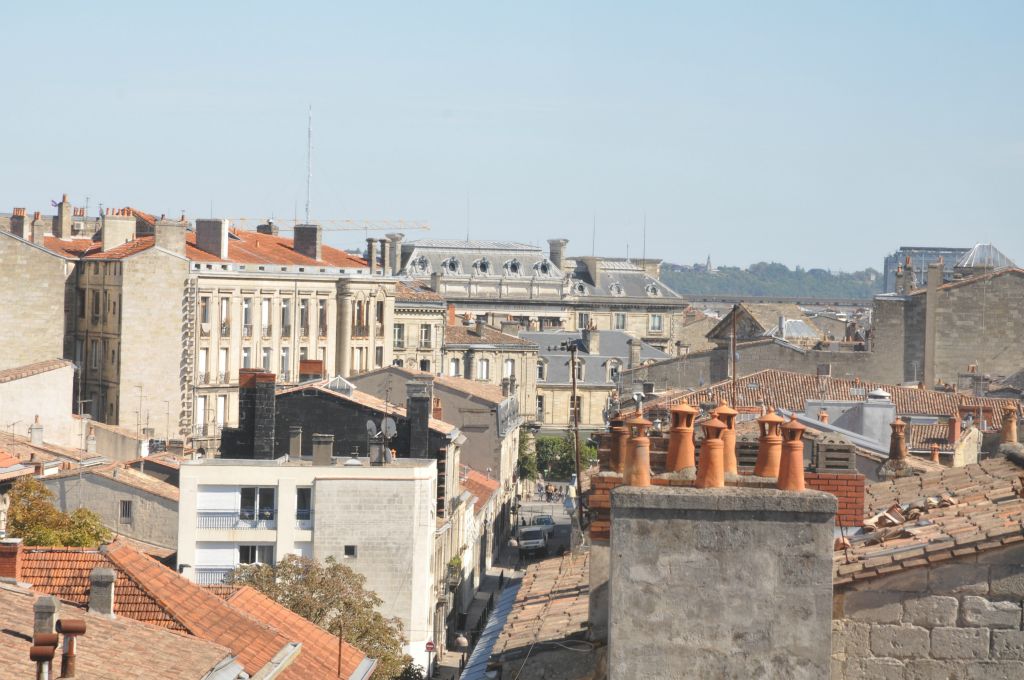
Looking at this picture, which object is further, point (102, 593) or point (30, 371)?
point (30, 371)

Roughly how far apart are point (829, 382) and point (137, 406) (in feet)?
116

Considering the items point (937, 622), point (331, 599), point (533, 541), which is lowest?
point (533, 541)

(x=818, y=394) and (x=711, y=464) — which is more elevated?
(x=711, y=464)

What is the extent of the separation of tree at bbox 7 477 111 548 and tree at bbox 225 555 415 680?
369 cm

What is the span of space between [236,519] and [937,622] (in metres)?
34.7

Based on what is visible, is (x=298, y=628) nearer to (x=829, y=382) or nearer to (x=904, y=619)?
(x=904, y=619)

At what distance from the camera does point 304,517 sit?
4447 centimetres

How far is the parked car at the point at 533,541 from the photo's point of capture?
2928 inches

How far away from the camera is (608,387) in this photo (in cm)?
12038

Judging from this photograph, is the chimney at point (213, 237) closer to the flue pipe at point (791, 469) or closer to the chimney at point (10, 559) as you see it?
the chimney at point (10, 559)

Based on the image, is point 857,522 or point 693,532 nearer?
point 693,532

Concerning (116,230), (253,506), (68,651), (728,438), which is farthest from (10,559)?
Answer: (116,230)

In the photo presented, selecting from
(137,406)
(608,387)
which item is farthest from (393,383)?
(608,387)

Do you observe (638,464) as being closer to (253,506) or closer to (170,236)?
(253,506)
